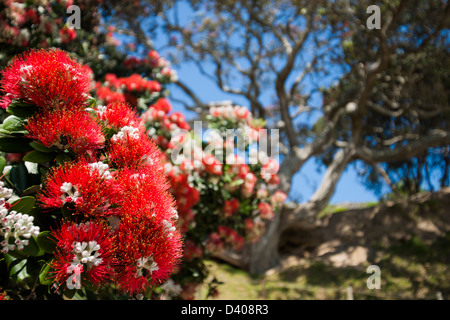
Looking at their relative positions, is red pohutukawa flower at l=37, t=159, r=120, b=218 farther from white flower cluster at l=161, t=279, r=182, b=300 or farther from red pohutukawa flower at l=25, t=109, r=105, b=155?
white flower cluster at l=161, t=279, r=182, b=300

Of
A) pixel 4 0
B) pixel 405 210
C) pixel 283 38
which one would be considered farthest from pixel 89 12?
pixel 405 210

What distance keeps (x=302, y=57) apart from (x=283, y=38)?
1.09m

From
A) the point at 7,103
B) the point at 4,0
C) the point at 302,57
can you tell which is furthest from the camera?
the point at 302,57

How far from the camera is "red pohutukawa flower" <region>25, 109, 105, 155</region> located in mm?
1601

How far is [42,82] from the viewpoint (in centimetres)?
168

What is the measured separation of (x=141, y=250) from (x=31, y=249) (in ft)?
1.47

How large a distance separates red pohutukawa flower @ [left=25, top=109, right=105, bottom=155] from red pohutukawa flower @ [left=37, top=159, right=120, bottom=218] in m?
0.14

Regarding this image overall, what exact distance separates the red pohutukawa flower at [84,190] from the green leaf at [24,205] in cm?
6

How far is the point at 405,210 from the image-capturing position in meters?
9.53

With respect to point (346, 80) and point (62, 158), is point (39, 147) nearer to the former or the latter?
point (62, 158)

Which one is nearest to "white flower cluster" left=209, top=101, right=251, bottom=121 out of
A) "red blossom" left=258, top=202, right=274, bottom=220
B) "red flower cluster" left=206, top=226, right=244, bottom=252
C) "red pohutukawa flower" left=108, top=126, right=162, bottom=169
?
"red blossom" left=258, top=202, right=274, bottom=220

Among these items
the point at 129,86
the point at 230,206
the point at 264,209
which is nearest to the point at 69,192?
the point at 230,206

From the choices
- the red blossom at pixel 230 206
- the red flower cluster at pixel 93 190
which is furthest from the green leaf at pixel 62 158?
the red blossom at pixel 230 206
